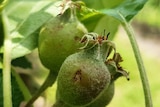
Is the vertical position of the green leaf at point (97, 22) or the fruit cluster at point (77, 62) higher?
the green leaf at point (97, 22)

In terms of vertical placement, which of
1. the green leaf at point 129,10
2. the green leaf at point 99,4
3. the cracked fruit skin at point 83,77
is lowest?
the cracked fruit skin at point 83,77

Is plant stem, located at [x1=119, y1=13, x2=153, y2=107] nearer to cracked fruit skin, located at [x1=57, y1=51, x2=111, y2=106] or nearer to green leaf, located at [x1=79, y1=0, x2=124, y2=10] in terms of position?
cracked fruit skin, located at [x1=57, y1=51, x2=111, y2=106]

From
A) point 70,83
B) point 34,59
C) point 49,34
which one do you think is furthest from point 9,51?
point 34,59

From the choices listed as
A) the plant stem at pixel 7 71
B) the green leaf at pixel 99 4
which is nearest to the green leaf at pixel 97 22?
the green leaf at pixel 99 4

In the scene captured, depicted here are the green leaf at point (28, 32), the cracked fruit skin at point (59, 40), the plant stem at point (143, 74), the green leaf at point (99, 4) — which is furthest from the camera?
→ the green leaf at point (99, 4)

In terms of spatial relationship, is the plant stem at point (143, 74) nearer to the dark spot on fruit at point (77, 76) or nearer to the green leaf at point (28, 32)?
the dark spot on fruit at point (77, 76)

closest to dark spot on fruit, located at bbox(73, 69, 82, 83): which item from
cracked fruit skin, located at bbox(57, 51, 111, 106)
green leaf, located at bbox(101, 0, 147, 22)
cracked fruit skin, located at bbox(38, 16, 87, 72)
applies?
cracked fruit skin, located at bbox(57, 51, 111, 106)
